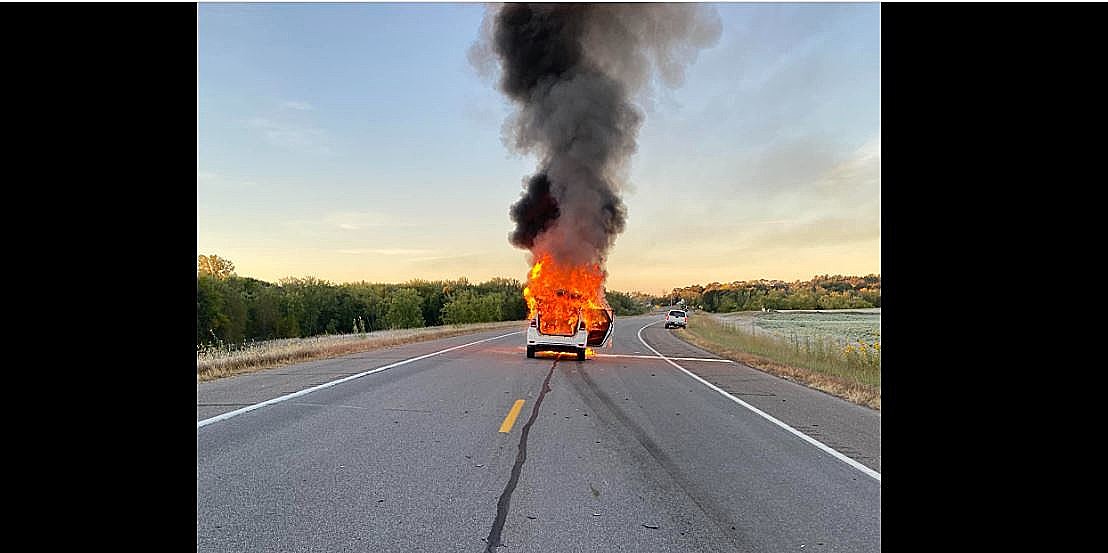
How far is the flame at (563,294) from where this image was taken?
1688 centimetres

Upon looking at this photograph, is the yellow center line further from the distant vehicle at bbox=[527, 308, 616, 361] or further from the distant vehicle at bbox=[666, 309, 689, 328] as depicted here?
the distant vehicle at bbox=[666, 309, 689, 328]

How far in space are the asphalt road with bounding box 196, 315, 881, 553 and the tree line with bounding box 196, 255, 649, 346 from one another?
46.9 metres

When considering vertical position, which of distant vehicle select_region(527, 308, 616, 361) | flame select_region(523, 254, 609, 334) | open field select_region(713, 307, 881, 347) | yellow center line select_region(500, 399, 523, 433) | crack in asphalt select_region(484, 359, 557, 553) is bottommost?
open field select_region(713, 307, 881, 347)

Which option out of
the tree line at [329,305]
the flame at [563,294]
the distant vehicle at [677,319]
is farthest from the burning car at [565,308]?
the tree line at [329,305]

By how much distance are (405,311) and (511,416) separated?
77.2 metres

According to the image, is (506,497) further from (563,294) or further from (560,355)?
(560,355)

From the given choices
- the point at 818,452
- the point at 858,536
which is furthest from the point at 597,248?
the point at 858,536

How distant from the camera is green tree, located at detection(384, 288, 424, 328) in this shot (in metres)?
81.1

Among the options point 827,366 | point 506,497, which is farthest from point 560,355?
point 506,497

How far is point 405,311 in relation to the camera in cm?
8225

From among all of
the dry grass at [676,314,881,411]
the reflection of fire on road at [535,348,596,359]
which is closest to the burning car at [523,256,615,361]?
the reflection of fire on road at [535,348,596,359]

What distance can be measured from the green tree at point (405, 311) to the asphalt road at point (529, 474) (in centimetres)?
7321
